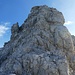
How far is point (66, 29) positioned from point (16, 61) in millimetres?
27105

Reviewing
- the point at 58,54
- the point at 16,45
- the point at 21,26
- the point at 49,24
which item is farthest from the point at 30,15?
the point at 58,54

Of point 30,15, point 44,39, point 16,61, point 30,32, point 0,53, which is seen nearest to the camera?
point 16,61

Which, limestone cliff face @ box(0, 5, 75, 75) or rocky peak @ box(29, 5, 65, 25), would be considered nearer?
limestone cliff face @ box(0, 5, 75, 75)

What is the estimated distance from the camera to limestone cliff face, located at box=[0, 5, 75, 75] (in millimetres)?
62906

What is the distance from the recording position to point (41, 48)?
238 feet

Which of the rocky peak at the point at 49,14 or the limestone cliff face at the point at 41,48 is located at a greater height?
the rocky peak at the point at 49,14

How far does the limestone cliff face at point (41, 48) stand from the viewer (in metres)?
62.9

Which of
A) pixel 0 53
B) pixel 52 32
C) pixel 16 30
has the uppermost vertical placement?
pixel 16 30

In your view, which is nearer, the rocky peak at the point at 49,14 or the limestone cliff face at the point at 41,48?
the limestone cliff face at the point at 41,48

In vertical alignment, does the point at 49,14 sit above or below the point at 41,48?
above

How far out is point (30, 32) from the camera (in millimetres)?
81188

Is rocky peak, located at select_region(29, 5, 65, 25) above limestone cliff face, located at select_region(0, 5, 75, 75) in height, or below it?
above

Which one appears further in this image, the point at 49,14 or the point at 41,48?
the point at 49,14

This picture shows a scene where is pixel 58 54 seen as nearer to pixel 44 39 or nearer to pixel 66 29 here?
pixel 44 39
